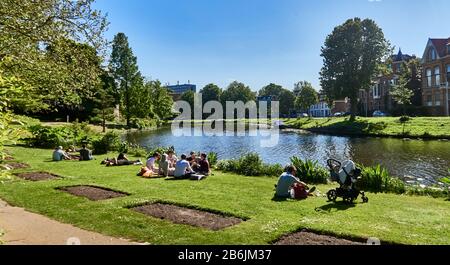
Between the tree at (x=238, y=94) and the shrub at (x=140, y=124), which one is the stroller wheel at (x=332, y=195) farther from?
the tree at (x=238, y=94)

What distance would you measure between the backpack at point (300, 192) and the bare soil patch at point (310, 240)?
416cm

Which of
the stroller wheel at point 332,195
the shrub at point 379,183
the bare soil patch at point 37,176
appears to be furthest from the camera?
the bare soil patch at point 37,176

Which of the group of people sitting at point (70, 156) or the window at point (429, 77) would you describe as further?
the window at point (429, 77)

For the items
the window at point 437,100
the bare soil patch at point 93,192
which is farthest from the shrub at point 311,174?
the window at point 437,100

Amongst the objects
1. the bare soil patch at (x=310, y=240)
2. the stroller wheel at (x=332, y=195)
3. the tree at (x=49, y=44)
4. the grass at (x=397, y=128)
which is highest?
the tree at (x=49, y=44)

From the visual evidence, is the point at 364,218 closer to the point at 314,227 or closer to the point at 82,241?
the point at 314,227

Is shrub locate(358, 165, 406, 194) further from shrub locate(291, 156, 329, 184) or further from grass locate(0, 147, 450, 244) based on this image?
shrub locate(291, 156, 329, 184)

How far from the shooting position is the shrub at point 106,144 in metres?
28.5

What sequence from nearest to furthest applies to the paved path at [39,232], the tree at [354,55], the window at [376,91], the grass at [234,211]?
the paved path at [39,232]
the grass at [234,211]
the tree at [354,55]
the window at [376,91]

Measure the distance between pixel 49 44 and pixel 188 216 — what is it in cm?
1141

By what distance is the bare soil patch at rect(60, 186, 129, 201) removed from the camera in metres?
13.1

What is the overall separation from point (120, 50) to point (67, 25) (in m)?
61.6
